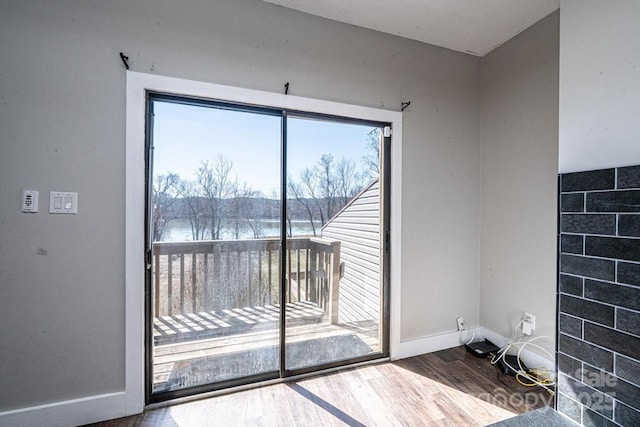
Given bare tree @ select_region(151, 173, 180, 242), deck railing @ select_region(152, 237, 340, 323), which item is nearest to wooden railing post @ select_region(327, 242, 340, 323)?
deck railing @ select_region(152, 237, 340, 323)

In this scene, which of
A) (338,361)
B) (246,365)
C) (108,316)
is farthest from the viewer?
(338,361)

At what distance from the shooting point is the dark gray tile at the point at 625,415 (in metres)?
Result: 1.05

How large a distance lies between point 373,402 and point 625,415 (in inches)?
46.2

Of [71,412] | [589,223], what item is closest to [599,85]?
[589,223]

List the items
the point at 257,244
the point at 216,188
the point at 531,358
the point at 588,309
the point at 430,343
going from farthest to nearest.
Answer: the point at 430,343 → the point at 531,358 → the point at 257,244 → the point at 216,188 → the point at 588,309

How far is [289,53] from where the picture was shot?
79.8 inches

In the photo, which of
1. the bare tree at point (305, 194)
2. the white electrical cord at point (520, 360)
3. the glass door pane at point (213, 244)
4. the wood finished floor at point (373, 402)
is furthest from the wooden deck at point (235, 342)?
the white electrical cord at point (520, 360)

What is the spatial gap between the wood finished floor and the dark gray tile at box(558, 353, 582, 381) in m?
0.64

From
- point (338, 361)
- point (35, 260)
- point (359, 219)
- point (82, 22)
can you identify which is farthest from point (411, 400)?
point (82, 22)

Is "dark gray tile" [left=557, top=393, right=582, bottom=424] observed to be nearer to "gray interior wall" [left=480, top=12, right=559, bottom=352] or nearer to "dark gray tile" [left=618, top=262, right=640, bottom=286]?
"dark gray tile" [left=618, top=262, right=640, bottom=286]

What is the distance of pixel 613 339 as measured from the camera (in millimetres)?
1116

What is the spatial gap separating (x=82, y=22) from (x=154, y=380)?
216cm

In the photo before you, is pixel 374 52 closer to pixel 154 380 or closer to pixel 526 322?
pixel 526 322

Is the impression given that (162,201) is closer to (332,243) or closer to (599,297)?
(332,243)
